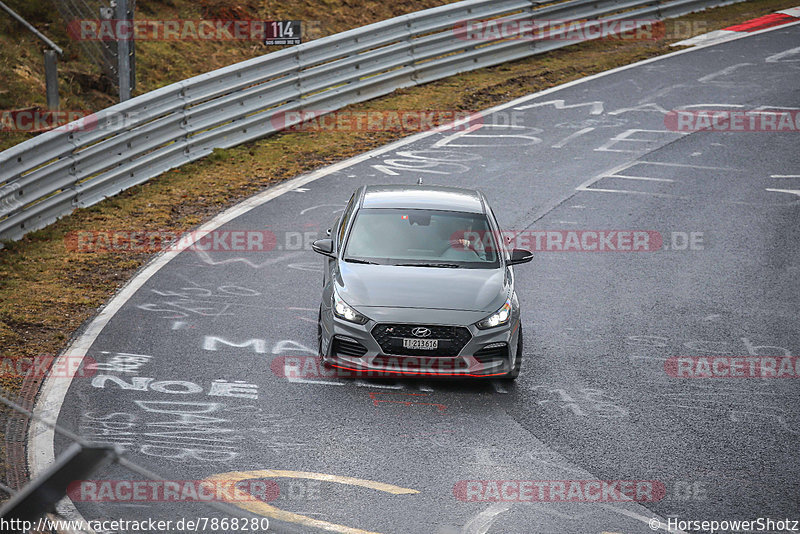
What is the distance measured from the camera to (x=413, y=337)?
888 cm

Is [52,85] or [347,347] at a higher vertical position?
[52,85]

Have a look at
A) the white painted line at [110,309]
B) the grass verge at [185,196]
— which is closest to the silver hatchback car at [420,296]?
the white painted line at [110,309]

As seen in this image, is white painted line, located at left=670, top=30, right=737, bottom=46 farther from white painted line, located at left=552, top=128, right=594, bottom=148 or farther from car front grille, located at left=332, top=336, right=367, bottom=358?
car front grille, located at left=332, top=336, right=367, bottom=358

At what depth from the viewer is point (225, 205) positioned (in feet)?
46.2

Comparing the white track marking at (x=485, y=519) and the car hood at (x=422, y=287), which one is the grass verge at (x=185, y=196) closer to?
the car hood at (x=422, y=287)

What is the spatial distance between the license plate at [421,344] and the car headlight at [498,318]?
0.43 m

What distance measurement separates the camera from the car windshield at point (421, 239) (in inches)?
386

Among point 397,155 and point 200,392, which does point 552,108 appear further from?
point 200,392

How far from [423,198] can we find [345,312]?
213cm

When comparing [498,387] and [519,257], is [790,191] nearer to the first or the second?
[519,257]

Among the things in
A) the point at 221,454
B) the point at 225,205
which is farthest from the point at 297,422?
the point at 225,205

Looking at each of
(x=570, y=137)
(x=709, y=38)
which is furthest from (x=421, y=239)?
(x=709, y=38)

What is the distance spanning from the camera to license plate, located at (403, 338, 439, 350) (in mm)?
8875

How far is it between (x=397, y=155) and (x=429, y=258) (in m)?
6.77
